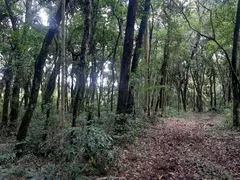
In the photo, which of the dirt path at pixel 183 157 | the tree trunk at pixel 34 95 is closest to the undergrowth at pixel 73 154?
the tree trunk at pixel 34 95

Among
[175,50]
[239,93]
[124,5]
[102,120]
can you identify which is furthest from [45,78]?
[239,93]

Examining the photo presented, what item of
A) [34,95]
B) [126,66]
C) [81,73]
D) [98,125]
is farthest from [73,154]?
[126,66]

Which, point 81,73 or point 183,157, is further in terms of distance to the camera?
point 81,73

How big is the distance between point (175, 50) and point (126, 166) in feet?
39.2

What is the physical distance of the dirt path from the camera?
20.5ft

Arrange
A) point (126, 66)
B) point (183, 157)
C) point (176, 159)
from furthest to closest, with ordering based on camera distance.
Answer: point (126, 66) → point (183, 157) → point (176, 159)

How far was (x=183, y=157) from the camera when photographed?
7730 mm

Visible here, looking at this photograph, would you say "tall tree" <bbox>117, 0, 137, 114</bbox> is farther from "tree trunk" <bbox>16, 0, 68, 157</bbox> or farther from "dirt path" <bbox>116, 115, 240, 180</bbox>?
"tree trunk" <bbox>16, 0, 68, 157</bbox>

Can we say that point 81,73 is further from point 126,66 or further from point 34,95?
point 126,66

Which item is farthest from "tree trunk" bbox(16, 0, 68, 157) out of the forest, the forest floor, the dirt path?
the dirt path

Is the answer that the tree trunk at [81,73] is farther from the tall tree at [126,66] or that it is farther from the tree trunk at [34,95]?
the tall tree at [126,66]

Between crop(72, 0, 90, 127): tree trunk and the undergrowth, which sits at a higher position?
crop(72, 0, 90, 127): tree trunk

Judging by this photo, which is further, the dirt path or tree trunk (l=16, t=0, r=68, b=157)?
tree trunk (l=16, t=0, r=68, b=157)

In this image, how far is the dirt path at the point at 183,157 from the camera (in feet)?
20.5
